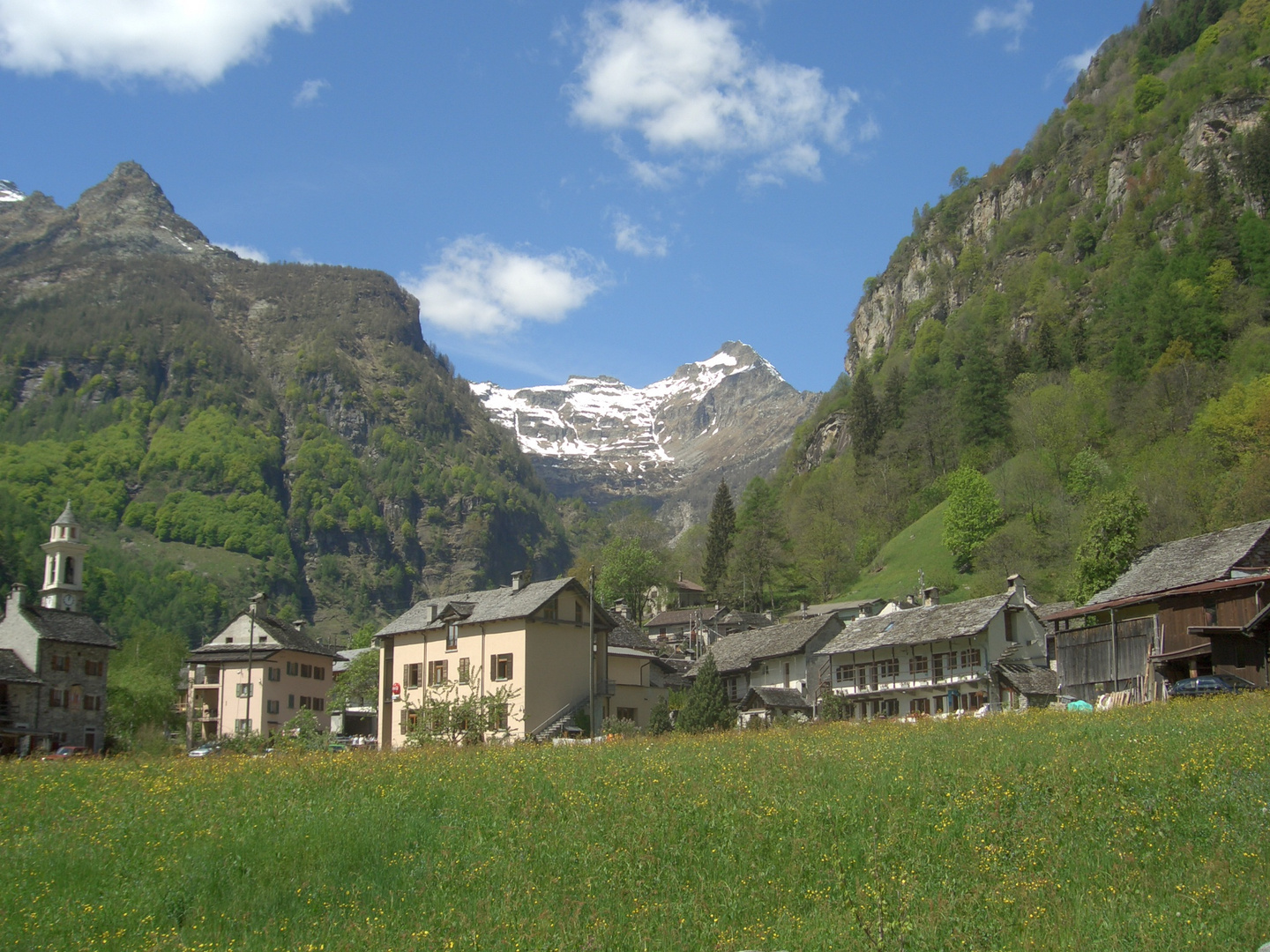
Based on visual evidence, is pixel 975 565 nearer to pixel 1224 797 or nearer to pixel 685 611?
pixel 685 611

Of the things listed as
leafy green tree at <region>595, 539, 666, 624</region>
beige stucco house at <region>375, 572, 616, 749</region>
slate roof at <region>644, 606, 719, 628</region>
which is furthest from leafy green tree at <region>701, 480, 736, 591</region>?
beige stucco house at <region>375, 572, 616, 749</region>

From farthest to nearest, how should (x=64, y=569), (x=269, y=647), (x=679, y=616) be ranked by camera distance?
(x=679, y=616), (x=269, y=647), (x=64, y=569)

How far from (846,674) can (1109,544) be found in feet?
62.4

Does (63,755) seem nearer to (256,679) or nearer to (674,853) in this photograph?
(674,853)

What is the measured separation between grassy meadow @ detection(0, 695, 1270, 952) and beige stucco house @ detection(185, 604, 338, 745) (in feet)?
201

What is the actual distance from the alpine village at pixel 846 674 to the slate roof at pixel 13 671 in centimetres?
30

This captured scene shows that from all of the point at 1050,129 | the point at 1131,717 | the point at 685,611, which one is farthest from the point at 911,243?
the point at 1131,717

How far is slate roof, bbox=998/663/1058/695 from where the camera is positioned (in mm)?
54281

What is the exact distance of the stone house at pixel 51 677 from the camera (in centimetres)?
5503

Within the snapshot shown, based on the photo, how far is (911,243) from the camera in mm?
195875

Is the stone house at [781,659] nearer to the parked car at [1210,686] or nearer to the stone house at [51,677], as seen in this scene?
the parked car at [1210,686]

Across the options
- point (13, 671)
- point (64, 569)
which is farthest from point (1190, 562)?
point (64, 569)

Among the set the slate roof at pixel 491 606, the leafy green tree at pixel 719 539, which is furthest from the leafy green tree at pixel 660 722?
the leafy green tree at pixel 719 539

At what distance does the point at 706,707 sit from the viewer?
48.9 m
